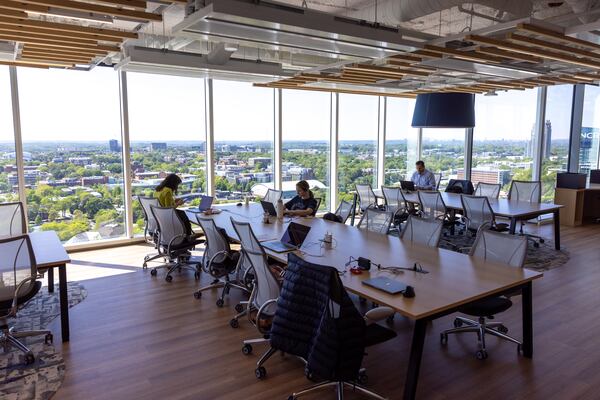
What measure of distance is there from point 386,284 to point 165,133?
677 centimetres

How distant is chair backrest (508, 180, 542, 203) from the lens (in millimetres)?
8656

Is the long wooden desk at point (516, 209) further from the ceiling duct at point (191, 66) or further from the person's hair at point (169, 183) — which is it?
the person's hair at point (169, 183)

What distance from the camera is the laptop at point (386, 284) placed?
3.36 metres

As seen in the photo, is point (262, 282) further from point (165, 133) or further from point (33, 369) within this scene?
point (165, 133)

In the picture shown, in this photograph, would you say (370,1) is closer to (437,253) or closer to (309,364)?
(437,253)

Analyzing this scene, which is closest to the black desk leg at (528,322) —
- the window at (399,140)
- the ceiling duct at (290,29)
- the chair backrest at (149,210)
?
the ceiling duct at (290,29)

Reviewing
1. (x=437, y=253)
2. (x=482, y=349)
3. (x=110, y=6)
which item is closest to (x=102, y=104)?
(x=110, y=6)

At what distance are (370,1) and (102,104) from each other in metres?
5.23

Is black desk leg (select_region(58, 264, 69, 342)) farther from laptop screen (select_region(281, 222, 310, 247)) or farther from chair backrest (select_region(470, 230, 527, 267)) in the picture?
chair backrest (select_region(470, 230, 527, 267))

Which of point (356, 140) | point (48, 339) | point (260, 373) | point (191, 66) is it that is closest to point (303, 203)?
point (191, 66)

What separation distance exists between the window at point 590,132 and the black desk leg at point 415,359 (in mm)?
11453

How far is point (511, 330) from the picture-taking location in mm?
4645

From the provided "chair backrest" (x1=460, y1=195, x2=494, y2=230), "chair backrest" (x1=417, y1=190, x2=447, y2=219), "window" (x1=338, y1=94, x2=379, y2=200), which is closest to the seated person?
"chair backrest" (x1=417, y1=190, x2=447, y2=219)

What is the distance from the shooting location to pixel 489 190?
30.2 ft
